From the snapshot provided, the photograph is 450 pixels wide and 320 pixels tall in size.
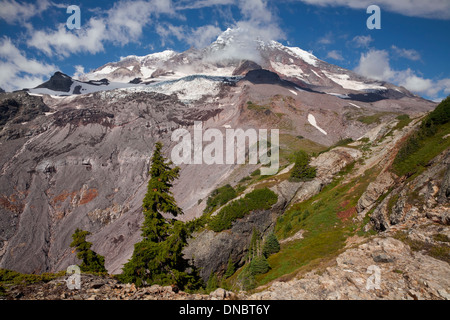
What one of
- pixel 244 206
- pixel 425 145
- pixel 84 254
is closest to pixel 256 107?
pixel 244 206

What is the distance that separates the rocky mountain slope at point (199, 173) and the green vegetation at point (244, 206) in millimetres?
955

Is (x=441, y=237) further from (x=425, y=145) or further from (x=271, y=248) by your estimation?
(x=271, y=248)

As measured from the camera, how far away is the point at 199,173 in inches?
3029

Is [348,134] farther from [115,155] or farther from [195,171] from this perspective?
[115,155]

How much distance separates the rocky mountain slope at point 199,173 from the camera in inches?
688

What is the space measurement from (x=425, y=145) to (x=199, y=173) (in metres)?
64.0

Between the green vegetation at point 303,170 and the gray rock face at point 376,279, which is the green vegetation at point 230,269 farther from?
the gray rock face at point 376,279

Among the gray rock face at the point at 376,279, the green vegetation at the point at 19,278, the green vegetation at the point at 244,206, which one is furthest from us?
the green vegetation at the point at 244,206

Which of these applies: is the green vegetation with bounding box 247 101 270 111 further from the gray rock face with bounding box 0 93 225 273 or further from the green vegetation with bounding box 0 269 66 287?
the green vegetation with bounding box 0 269 66 287

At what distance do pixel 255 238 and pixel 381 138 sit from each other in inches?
945

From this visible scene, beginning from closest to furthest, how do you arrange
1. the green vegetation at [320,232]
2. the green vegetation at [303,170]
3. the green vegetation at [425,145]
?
the green vegetation at [425,145] → the green vegetation at [320,232] → the green vegetation at [303,170]

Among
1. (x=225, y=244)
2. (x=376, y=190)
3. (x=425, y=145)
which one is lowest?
(x=225, y=244)

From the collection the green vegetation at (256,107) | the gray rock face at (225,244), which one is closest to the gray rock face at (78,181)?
the gray rock face at (225,244)
